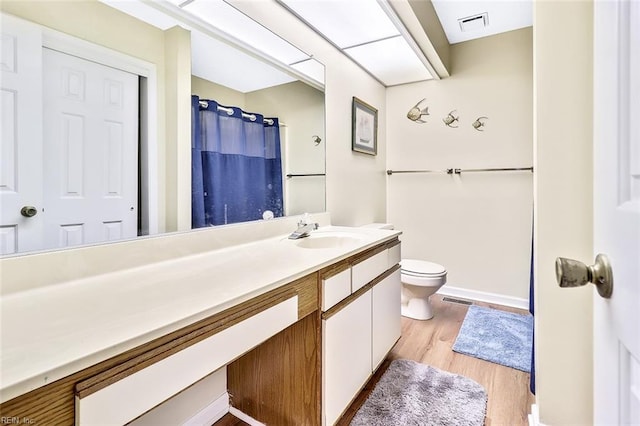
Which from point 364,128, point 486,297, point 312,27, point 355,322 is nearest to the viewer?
point 355,322

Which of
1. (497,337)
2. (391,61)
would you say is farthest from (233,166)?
(497,337)

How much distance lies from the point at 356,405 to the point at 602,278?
138 cm

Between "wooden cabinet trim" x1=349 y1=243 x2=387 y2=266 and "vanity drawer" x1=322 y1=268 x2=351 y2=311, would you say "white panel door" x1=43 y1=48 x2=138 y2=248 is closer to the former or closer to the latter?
"vanity drawer" x1=322 y1=268 x2=351 y2=311

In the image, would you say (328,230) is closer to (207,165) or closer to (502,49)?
(207,165)

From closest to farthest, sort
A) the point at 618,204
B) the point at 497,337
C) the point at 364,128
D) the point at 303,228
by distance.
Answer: the point at 618,204, the point at 303,228, the point at 497,337, the point at 364,128

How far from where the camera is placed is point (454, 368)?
1.84m

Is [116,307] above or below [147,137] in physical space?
below

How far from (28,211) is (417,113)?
3.01 m

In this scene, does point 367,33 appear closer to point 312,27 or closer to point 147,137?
point 312,27

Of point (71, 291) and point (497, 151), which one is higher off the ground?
point (497, 151)

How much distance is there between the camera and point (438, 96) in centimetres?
298

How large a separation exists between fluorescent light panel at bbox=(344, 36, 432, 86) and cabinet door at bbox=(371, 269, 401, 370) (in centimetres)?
161

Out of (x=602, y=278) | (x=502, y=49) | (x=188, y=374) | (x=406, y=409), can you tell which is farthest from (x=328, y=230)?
(x=502, y=49)

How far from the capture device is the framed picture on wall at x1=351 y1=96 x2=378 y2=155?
2.54 meters
